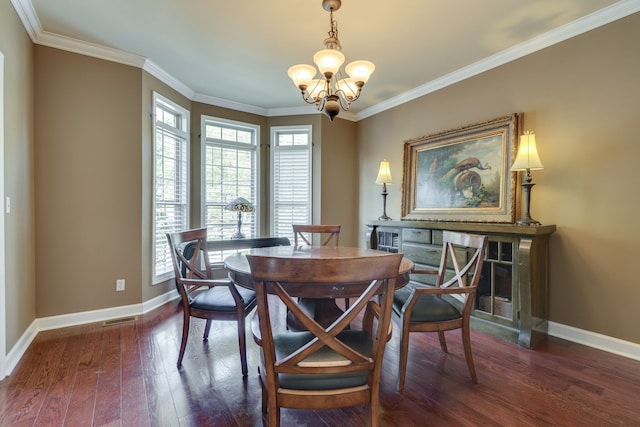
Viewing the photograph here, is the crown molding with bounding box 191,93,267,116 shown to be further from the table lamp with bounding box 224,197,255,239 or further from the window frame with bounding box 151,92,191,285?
the table lamp with bounding box 224,197,255,239

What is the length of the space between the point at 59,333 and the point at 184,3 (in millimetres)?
3073

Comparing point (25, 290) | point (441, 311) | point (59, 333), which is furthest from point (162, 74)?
point (441, 311)

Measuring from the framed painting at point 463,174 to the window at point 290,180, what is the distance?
1520 mm

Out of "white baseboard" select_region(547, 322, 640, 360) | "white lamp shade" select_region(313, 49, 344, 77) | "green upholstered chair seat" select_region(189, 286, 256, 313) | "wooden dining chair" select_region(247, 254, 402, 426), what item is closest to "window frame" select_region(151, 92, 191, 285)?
"green upholstered chair seat" select_region(189, 286, 256, 313)

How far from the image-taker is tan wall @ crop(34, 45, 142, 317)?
9.23ft

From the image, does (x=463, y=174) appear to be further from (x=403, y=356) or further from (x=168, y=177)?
(x=168, y=177)

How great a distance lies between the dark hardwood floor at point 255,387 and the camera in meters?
1.63

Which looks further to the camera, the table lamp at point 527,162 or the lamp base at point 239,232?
the lamp base at point 239,232

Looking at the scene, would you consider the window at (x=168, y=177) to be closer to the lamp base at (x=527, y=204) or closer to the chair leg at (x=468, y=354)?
the chair leg at (x=468, y=354)

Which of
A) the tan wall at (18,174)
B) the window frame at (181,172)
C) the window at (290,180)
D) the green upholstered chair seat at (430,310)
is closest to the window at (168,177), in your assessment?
the window frame at (181,172)

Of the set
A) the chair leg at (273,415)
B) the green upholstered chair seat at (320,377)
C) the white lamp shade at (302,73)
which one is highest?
the white lamp shade at (302,73)

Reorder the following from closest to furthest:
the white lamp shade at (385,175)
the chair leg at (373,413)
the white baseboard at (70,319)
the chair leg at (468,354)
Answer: the chair leg at (373,413) < the chair leg at (468,354) < the white baseboard at (70,319) < the white lamp shade at (385,175)

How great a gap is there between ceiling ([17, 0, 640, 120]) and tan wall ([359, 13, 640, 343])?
0.74 feet

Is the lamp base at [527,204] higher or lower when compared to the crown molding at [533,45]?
lower
